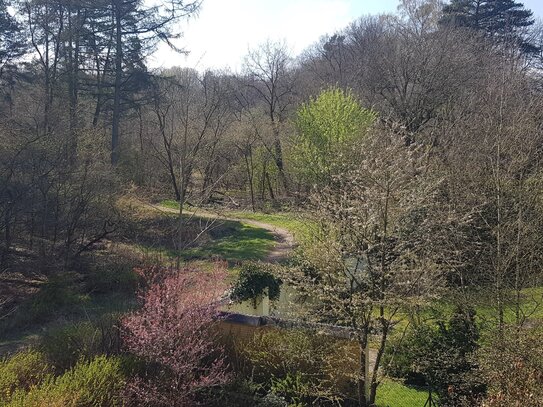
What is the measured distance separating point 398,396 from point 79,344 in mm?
5549

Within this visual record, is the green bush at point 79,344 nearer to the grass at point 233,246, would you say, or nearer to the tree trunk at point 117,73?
the grass at point 233,246

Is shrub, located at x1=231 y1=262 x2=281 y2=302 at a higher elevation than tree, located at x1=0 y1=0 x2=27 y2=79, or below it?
below

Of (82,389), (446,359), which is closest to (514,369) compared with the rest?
(446,359)

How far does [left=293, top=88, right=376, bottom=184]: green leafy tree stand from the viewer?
21250 mm

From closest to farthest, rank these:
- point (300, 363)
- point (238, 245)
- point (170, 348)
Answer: point (170, 348) < point (300, 363) < point (238, 245)

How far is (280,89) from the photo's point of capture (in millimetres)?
36375

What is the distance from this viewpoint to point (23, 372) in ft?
22.8

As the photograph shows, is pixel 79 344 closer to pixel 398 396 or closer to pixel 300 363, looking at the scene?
pixel 300 363

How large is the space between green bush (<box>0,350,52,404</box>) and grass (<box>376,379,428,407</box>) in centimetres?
528

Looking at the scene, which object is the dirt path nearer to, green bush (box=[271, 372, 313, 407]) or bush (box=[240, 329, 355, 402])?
bush (box=[240, 329, 355, 402])

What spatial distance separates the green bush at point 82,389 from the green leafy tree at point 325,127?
1472cm

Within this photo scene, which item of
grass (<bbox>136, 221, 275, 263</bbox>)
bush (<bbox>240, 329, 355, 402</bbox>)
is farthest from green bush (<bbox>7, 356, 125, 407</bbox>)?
grass (<bbox>136, 221, 275, 263</bbox>)

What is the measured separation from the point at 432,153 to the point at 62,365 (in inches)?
394

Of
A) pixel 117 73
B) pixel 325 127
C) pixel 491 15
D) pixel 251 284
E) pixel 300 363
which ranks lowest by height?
pixel 300 363
